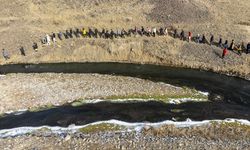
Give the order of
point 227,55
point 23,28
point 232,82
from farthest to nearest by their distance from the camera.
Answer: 1. point 23,28
2. point 227,55
3. point 232,82

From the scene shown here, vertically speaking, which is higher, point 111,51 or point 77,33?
point 77,33

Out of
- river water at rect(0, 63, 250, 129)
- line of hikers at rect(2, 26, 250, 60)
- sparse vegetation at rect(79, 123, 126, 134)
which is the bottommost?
river water at rect(0, 63, 250, 129)

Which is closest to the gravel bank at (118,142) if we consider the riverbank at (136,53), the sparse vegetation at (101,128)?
the sparse vegetation at (101,128)

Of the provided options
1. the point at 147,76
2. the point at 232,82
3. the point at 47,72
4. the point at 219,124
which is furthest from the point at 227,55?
the point at 47,72

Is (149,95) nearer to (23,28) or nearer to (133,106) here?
(133,106)

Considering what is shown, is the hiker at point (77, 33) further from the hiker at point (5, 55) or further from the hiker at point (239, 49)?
the hiker at point (239, 49)

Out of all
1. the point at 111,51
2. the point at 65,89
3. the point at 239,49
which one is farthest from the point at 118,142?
the point at 239,49

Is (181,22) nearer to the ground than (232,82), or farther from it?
farther from it

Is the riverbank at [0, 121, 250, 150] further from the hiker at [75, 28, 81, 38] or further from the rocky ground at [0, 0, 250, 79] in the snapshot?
the hiker at [75, 28, 81, 38]

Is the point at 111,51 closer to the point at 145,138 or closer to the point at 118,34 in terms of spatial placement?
the point at 118,34

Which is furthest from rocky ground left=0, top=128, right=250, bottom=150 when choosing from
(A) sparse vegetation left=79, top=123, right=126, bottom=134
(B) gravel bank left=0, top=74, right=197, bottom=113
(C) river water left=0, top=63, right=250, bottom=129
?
(B) gravel bank left=0, top=74, right=197, bottom=113

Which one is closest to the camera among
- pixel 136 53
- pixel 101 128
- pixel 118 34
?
pixel 101 128
